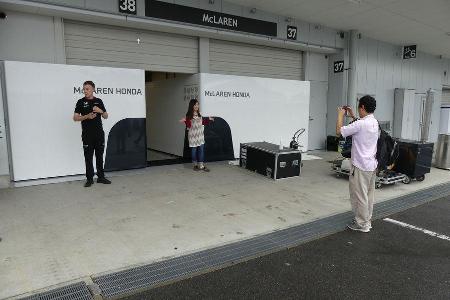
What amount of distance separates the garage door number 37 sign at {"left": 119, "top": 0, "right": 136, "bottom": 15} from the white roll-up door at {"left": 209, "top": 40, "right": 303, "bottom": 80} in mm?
2025

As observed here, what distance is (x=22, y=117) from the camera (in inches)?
202

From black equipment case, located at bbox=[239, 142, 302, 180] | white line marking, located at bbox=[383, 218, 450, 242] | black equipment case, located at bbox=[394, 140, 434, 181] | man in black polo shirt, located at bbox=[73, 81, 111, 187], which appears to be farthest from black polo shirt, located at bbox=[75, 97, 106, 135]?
black equipment case, located at bbox=[394, 140, 434, 181]

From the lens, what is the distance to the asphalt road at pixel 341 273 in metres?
2.46

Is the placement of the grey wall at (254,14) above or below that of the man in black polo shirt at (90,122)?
above

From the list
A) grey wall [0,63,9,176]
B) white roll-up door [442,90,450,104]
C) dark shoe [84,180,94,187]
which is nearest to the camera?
grey wall [0,63,9,176]

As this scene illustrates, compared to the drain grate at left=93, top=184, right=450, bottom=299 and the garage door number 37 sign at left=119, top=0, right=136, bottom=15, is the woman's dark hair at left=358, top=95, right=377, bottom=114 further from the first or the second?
the garage door number 37 sign at left=119, top=0, right=136, bottom=15

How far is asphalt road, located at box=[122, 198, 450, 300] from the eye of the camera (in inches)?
96.7

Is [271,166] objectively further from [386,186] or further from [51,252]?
[51,252]

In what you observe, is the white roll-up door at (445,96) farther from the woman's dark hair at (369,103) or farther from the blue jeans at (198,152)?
the woman's dark hair at (369,103)

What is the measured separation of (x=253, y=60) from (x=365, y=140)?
5107 millimetres

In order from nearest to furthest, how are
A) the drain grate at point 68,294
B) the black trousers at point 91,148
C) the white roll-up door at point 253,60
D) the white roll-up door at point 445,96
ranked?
the drain grate at point 68,294
the black trousers at point 91,148
the white roll-up door at point 253,60
the white roll-up door at point 445,96

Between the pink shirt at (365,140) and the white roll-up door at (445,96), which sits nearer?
the pink shirt at (365,140)

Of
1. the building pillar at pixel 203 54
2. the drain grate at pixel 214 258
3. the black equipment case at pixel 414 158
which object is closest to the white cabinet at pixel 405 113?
the black equipment case at pixel 414 158

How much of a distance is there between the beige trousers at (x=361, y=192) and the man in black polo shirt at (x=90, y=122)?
3.73 m
